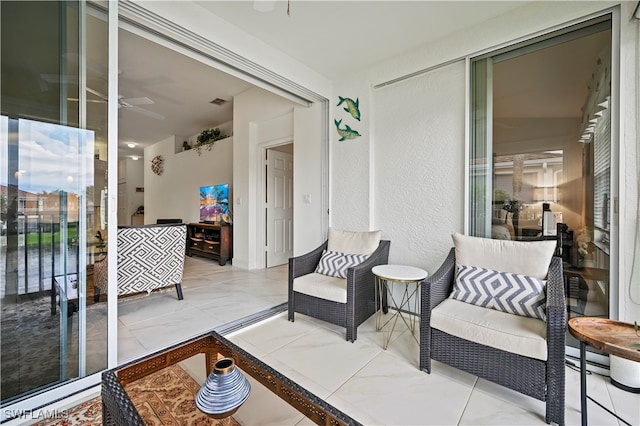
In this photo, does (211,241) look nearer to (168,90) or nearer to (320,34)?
(168,90)

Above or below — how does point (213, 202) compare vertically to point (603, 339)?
above

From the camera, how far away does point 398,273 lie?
2.26 metres

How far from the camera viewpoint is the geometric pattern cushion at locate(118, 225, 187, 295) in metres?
2.71

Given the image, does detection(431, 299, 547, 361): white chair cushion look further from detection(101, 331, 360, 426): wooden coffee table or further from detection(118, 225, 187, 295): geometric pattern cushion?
detection(118, 225, 187, 295): geometric pattern cushion

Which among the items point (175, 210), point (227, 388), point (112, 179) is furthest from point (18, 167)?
point (175, 210)

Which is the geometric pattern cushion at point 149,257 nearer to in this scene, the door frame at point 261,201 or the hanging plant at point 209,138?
the door frame at point 261,201

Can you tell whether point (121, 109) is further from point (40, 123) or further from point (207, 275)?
point (40, 123)

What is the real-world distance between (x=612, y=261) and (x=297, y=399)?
2.32m

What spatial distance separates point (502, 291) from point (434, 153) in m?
1.44

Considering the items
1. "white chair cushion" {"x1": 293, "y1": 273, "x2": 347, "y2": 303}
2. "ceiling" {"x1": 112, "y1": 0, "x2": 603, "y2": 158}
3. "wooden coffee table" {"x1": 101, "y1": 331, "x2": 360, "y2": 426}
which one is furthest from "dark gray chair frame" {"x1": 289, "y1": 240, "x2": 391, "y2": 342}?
"ceiling" {"x1": 112, "y1": 0, "x2": 603, "y2": 158}

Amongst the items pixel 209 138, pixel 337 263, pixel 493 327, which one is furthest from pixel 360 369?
pixel 209 138

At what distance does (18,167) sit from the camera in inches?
60.7

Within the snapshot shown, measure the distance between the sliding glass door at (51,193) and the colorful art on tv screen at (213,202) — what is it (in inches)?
143

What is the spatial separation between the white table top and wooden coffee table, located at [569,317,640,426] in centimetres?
93
